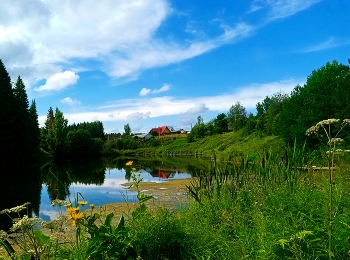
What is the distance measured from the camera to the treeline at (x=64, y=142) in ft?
224

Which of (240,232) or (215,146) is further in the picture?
(215,146)

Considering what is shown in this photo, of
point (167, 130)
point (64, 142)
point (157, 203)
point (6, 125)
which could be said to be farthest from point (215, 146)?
point (167, 130)

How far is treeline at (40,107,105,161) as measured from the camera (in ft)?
224

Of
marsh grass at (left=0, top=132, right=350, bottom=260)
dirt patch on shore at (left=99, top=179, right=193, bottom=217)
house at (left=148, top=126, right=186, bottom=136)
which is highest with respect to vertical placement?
house at (left=148, top=126, right=186, bottom=136)

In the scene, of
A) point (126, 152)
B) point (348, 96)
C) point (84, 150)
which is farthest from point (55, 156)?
point (348, 96)

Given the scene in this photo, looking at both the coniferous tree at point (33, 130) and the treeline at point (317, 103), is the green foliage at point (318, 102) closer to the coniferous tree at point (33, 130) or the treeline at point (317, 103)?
Answer: the treeline at point (317, 103)

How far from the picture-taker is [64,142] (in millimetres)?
70312

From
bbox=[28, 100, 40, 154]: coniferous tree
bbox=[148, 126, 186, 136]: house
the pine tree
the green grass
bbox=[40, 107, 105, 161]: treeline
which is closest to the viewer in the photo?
the green grass

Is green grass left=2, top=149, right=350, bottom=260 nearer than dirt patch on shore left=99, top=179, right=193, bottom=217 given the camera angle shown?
Yes

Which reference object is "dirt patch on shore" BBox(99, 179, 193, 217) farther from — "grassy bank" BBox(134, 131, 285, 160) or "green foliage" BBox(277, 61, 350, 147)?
"grassy bank" BBox(134, 131, 285, 160)

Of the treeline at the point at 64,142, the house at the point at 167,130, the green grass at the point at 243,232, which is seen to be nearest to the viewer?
the green grass at the point at 243,232

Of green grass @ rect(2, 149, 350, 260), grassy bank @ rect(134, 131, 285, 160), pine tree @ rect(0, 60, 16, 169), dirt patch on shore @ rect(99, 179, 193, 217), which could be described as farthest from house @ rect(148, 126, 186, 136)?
green grass @ rect(2, 149, 350, 260)

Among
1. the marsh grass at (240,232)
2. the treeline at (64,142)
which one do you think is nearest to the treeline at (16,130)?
the treeline at (64,142)

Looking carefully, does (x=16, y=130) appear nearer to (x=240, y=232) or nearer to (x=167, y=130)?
(x=240, y=232)
